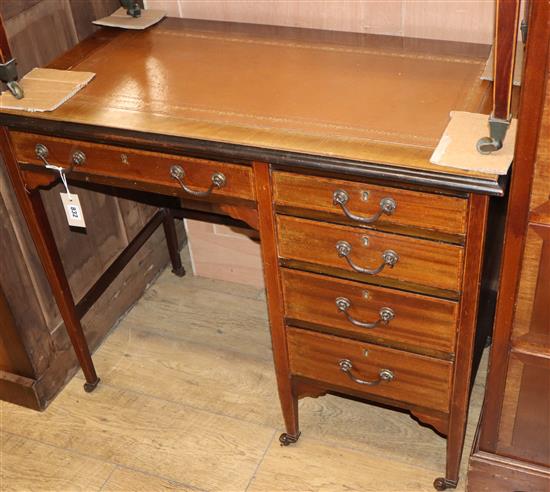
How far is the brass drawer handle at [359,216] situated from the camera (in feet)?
5.43

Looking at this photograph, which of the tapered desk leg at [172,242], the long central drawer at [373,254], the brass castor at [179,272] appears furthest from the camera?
the brass castor at [179,272]

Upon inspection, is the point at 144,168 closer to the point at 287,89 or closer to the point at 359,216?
the point at 287,89

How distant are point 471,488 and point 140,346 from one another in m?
1.18

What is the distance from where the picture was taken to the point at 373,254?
1765 mm

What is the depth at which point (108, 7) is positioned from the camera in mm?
2414

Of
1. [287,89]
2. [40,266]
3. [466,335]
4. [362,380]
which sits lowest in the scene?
[362,380]

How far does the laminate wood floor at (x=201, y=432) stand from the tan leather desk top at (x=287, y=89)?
3.29 ft

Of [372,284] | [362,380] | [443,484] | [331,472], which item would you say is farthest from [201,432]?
[372,284]

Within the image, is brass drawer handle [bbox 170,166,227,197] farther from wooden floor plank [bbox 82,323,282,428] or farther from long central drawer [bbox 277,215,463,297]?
wooden floor plank [bbox 82,323,282,428]

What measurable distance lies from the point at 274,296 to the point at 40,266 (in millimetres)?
807

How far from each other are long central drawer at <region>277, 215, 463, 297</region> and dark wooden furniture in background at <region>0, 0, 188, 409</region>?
853 millimetres

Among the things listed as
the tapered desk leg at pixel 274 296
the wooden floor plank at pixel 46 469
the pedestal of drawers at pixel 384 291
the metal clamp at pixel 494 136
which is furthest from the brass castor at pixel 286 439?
the metal clamp at pixel 494 136

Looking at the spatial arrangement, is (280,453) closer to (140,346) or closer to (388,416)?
(388,416)

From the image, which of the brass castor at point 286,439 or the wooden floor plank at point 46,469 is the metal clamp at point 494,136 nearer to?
the brass castor at point 286,439
